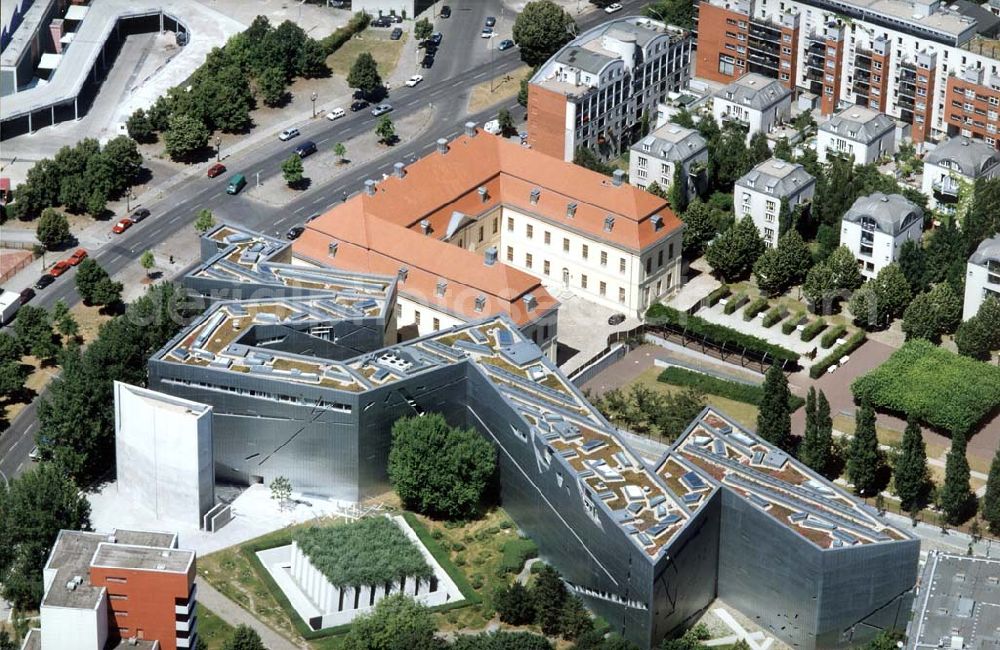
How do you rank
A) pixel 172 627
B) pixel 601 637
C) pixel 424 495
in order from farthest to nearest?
pixel 424 495 < pixel 601 637 < pixel 172 627

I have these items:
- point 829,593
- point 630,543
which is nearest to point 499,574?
point 630,543

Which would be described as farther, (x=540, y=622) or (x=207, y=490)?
(x=207, y=490)

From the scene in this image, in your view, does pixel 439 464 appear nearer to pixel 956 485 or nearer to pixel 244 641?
pixel 244 641

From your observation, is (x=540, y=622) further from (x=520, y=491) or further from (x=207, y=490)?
(x=207, y=490)

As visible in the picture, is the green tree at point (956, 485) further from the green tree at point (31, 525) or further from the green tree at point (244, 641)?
the green tree at point (31, 525)

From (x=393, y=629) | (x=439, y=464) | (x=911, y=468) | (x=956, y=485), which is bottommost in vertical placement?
(x=393, y=629)

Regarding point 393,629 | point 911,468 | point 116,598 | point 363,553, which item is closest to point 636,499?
point 393,629
